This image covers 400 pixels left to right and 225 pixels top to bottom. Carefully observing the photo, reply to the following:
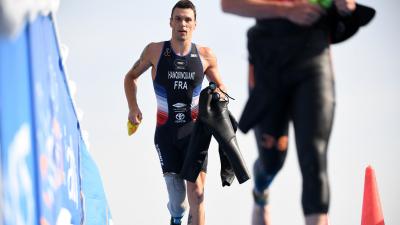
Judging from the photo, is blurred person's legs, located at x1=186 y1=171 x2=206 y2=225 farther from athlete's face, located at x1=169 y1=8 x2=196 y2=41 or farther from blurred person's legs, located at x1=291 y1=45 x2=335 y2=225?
blurred person's legs, located at x1=291 y1=45 x2=335 y2=225

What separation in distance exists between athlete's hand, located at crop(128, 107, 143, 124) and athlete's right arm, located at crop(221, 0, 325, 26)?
9.66ft

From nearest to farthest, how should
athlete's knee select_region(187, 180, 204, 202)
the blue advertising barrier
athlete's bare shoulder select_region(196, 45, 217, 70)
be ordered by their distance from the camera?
the blue advertising barrier, athlete's knee select_region(187, 180, 204, 202), athlete's bare shoulder select_region(196, 45, 217, 70)

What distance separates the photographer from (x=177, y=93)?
19.9ft

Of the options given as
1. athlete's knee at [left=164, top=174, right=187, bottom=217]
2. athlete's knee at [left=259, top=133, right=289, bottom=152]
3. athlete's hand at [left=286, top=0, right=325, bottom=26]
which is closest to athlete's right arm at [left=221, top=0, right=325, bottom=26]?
athlete's hand at [left=286, top=0, right=325, bottom=26]

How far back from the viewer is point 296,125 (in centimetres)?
288

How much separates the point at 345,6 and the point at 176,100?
338 cm

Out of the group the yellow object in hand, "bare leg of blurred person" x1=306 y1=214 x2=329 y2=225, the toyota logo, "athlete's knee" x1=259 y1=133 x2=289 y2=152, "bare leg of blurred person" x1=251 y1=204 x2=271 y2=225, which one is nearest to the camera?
"bare leg of blurred person" x1=306 y1=214 x2=329 y2=225

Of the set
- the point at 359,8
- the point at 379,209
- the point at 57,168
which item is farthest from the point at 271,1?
the point at 379,209

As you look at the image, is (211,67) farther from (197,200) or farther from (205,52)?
(197,200)

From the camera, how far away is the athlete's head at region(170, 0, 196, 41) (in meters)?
6.05

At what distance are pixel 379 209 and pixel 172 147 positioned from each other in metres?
2.37

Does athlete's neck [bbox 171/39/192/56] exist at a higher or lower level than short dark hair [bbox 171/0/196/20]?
lower

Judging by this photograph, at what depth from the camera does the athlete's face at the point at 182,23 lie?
605cm

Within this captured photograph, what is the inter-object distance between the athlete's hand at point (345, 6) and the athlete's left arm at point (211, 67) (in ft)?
11.4
